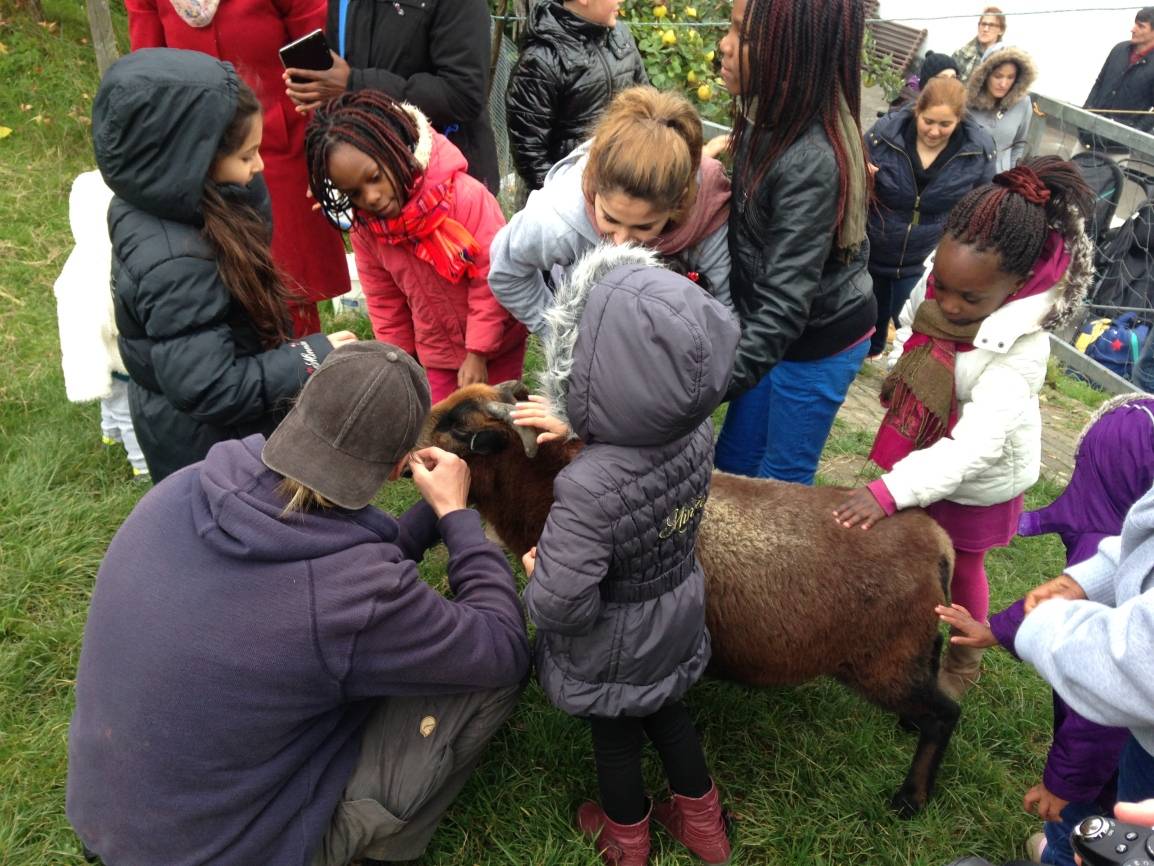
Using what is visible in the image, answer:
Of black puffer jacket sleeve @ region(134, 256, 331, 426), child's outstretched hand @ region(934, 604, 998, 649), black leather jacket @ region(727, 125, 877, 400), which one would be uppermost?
black leather jacket @ region(727, 125, 877, 400)

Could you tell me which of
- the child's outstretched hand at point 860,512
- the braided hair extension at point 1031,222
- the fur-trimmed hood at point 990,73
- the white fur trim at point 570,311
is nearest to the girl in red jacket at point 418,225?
the white fur trim at point 570,311

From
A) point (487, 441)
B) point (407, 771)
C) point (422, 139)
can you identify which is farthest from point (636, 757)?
point (422, 139)

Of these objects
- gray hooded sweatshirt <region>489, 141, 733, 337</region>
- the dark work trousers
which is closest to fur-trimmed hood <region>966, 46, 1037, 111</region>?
gray hooded sweatshirt <region>489, 141, 733, 337</region>

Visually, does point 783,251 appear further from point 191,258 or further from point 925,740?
point 191,258

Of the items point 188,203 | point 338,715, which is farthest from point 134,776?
point 188,203

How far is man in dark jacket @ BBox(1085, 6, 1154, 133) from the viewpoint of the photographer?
31.3 ft

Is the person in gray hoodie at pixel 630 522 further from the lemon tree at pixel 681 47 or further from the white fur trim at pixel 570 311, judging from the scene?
the lemon tree at pixel 681 47

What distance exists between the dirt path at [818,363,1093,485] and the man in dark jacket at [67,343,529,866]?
3860 millimetres

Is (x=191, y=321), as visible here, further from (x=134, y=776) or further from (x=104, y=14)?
(x=104, y=14)

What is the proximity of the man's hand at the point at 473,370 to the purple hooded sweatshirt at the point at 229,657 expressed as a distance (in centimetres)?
166

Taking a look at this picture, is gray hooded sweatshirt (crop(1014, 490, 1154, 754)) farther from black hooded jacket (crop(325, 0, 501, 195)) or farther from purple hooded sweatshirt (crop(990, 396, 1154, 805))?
black hooded jacket (crop(325, 0, 501, 195))

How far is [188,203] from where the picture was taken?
9.92 feet

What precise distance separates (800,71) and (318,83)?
2.41 m

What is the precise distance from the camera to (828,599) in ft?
10.5
